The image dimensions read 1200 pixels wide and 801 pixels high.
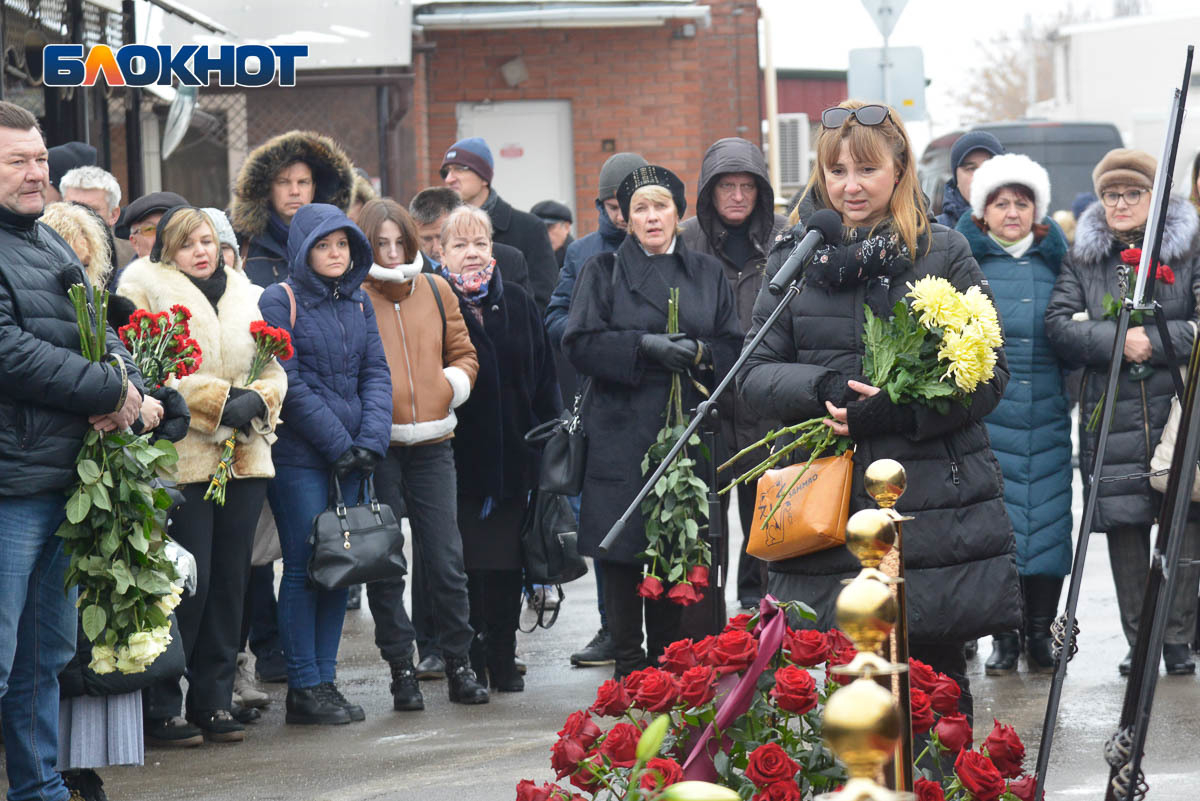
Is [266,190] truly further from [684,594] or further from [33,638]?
[33,638]

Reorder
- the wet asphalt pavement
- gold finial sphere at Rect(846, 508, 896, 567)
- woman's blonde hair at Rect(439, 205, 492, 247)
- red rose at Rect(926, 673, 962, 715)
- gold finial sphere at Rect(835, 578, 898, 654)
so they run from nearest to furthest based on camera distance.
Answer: gold finial sphere at Rect(835, 578, 898, 654), gold finial sphere at Rect(846, 508, 896, 567), red rose at Rect(926, 673, 962, 715), the wet asphalt pavement, woman's blonde hair at Rect(439, 205, 492, 247)

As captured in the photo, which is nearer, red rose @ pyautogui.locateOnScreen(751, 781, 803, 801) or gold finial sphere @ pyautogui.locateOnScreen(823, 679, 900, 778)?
gold finial sphere @ pyautogui.locateOnScreen(823, 679, 900, 778)

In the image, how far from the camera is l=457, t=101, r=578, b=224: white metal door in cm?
1834

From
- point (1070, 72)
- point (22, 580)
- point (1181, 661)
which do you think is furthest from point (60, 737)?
point (1070, 72)

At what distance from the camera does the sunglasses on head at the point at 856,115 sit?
455 centimetres

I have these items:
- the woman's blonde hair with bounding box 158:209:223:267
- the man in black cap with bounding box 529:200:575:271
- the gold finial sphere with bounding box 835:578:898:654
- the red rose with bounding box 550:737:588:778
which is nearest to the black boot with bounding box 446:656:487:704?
the woman's blonde hair with bounding box 158:209:223:267

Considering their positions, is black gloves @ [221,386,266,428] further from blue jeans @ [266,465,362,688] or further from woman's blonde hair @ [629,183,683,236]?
woman's blonde hair @ [629,183,683,236]

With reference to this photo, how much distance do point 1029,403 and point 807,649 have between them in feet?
13.9

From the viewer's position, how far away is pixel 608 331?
6742mm

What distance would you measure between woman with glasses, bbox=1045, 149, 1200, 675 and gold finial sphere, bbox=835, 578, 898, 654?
17.3 feet

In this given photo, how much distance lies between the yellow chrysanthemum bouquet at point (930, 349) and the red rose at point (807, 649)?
1.25 metres

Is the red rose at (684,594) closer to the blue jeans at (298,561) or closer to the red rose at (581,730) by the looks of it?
the blue jeans at (298,561)

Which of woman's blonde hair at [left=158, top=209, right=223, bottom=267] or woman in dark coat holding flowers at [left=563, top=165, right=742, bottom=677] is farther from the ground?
woman's blonde hair at [left=158, top=209, right=223, bottom=267]

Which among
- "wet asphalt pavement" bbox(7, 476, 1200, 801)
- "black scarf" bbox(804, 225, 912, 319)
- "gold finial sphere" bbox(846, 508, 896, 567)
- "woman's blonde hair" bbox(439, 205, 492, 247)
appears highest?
"woman's blonde hair" bbox(439, 205, 492, 247)
